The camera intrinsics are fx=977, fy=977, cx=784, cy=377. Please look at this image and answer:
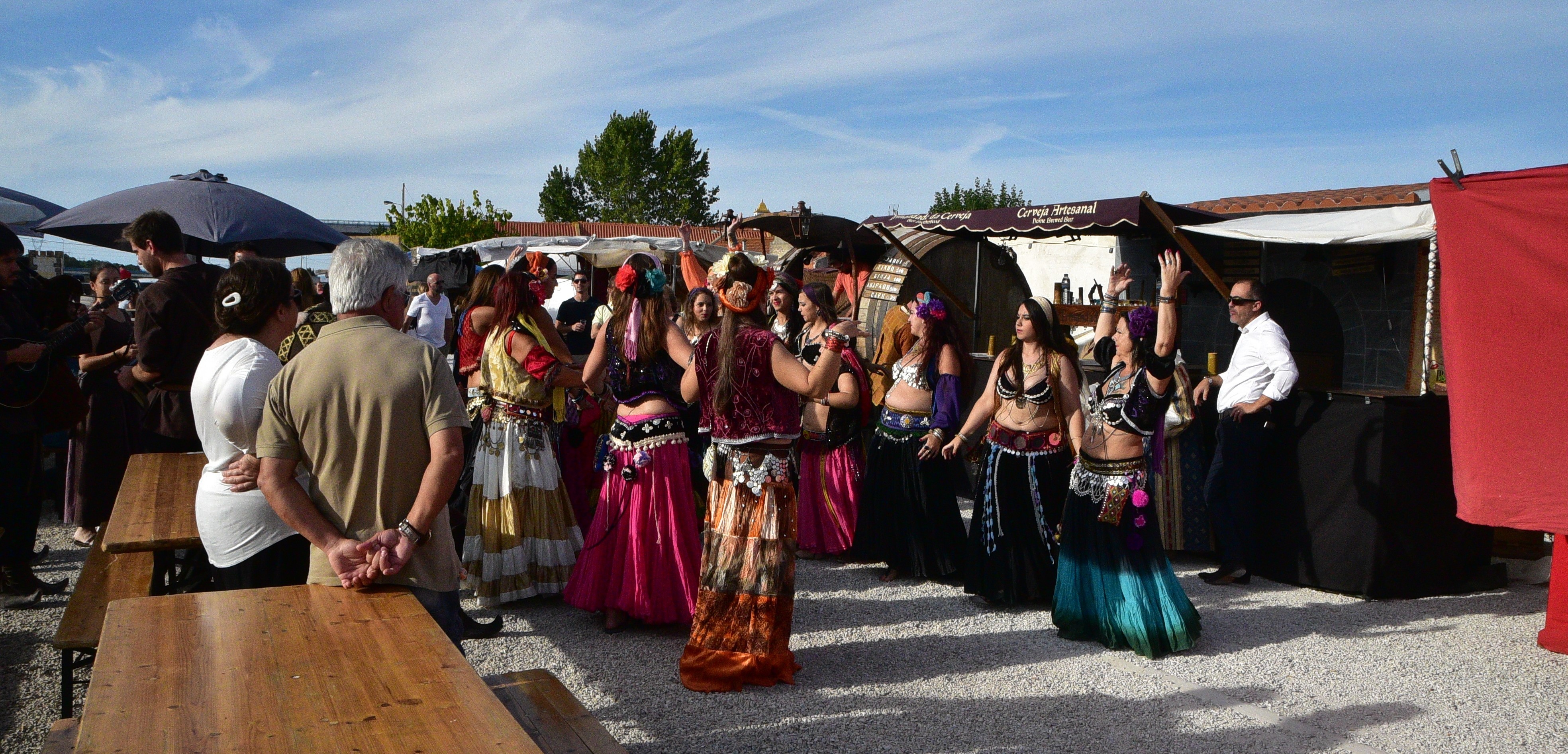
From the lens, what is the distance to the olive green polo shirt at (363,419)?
253 centimetres

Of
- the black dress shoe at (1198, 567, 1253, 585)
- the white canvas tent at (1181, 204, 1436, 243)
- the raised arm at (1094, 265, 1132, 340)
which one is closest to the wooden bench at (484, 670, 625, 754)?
the raised arm at (1094, 265, 1132, 340)

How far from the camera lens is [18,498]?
5047 mm

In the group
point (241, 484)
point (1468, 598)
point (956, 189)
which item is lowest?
point (1468, 598)

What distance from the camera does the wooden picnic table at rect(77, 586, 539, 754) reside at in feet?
5.58

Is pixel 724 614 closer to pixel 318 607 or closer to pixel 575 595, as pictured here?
pixel 575 595

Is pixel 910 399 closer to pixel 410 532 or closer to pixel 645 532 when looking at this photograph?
pixel 645 532

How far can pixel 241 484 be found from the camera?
2873 mm

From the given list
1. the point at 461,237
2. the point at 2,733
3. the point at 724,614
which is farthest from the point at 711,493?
the point at 461,237

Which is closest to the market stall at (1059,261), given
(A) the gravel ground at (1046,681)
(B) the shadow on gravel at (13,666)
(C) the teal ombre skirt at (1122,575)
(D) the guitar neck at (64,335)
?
(A) the gravel ground at (1046,681)

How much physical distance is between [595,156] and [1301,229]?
59803 millimetres

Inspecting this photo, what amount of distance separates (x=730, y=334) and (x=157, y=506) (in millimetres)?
2259

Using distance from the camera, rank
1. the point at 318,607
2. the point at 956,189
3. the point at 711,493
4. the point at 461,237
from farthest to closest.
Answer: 1. the point at 956,189
2. the point at 461,237
3. the point at 711,493
4. the point at 318,607

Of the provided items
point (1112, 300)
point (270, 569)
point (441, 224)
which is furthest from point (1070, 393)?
point (441, 224)

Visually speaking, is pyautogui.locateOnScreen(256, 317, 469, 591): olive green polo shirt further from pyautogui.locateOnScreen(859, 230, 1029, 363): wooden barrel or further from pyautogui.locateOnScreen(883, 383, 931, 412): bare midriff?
pyautogui.locateOnScreen(859, 230, 1029, 363): wooden barrel
